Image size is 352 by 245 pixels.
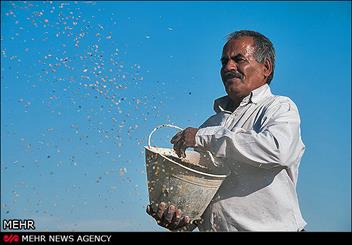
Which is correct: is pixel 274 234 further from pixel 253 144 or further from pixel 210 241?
pixel 253 144

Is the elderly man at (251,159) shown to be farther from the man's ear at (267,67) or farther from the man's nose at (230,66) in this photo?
the man's ear at (267,67)

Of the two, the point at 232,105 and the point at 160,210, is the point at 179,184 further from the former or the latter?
the point at 232,105

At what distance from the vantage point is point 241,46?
152 inches

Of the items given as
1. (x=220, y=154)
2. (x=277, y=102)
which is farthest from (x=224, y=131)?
(x=277, y=102)

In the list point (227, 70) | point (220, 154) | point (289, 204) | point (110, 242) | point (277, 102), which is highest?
point (227, 70)

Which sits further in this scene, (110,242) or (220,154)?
(110,242)

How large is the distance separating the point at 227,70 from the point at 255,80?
9.3 inches

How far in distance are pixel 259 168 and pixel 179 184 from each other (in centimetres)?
57

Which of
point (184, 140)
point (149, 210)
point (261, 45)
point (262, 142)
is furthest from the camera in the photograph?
point (261, 45)

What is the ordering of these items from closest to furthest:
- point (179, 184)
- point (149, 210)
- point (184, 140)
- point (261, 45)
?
1. point (179, 184)
2. point (184, 140)
3. point (149, 210)
4. point (261, 45)

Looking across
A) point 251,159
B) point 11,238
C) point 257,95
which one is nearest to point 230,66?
point 257,95

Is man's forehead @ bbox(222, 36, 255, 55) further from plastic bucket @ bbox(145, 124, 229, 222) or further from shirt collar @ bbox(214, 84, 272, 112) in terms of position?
plastic bucket @ bbox(145, 124, 229, 222)

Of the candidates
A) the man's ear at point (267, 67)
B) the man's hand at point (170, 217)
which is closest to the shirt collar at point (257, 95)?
the man's ear at point (267, 67)

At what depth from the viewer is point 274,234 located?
340 cm
